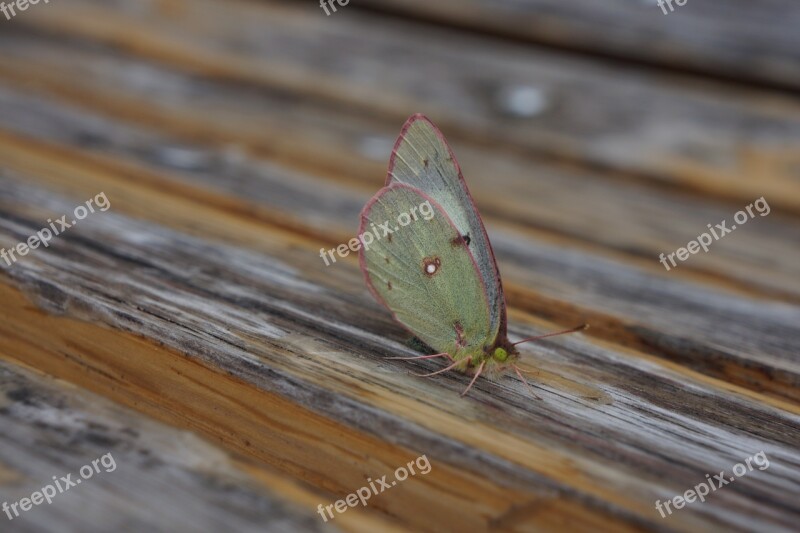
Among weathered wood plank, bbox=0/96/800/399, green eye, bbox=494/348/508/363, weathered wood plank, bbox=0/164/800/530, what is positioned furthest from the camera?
weathered wood plank, bbox=0/96/800/399

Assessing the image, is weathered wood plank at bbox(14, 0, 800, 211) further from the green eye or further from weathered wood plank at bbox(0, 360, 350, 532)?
weathered wood plank at bbox(0, 360, 350, 532)

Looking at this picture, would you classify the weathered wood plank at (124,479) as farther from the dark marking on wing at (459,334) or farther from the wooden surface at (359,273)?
the dark marking on wing at (459,334)

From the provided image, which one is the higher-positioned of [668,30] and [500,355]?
[668,30]

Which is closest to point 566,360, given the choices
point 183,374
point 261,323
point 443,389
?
point 443,389

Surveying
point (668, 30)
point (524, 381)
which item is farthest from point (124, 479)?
point (668, 30)

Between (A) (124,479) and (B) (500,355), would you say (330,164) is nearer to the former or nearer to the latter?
(B) (500,355)

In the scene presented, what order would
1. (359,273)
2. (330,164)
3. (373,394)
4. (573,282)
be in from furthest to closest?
(330,164) → (573,282) → (359,273) → (373,394)

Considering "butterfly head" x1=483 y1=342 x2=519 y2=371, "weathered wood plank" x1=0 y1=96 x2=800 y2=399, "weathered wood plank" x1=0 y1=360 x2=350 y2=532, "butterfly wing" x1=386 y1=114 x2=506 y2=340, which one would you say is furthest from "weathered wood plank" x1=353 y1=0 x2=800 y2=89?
"weathered wood plank" x1=0 y1=360 x2=350 y2=532

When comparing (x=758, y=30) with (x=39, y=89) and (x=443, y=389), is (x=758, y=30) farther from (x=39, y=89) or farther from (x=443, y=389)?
(x=39, y=89)
